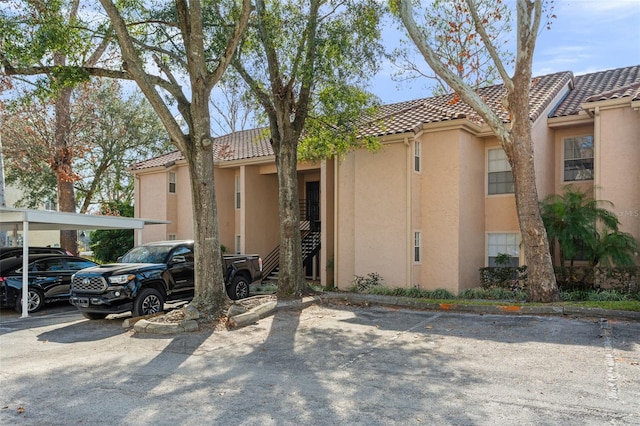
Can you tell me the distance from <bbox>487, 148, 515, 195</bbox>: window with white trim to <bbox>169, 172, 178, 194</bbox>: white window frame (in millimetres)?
13726

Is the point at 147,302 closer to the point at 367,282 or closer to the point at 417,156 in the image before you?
the point at 367,282

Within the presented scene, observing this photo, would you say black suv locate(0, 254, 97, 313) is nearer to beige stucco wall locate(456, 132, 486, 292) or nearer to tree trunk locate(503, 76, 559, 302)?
beige stucco wall locate(456, 132, 486, 292)

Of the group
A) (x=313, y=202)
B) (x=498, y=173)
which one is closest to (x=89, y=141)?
(x=313, y=202)

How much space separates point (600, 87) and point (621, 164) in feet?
15.9

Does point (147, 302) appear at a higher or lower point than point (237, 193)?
lower

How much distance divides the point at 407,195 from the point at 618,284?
594cm

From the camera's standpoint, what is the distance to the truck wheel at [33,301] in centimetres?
1297

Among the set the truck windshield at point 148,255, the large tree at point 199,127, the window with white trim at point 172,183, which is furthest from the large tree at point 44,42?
the window with white trim at point 172,183

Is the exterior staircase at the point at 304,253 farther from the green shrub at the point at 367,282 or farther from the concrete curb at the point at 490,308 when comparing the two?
the concrete curb at the point at 490,308

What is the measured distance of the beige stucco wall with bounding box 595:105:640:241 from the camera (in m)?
13.1

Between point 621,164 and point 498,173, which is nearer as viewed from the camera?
point 621,164

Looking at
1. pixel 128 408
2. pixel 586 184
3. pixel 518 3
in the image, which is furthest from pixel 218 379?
pixel 586 184

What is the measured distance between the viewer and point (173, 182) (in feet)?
74.0

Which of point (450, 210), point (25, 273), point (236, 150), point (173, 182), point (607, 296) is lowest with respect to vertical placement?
point (607, 296)
